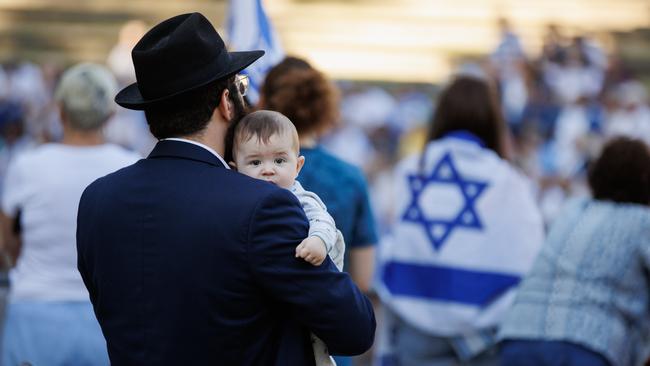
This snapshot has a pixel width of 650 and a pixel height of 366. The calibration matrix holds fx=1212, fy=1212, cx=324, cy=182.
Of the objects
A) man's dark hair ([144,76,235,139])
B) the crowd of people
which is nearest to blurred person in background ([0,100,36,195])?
the crowd of people

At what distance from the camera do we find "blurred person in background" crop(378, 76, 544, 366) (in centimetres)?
515

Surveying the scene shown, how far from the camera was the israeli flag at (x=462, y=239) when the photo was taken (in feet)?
16.9

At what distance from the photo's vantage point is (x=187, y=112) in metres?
2.76

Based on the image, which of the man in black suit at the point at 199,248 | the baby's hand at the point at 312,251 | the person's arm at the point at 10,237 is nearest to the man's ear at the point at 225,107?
the man in black suit at the point at 199,248

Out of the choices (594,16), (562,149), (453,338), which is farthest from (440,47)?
(453,338)

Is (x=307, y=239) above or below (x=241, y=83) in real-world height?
below

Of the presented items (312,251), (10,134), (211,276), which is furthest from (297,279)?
(10,134)

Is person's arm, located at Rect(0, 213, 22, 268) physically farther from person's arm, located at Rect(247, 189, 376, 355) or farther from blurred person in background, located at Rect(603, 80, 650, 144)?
blurred person in background, located at Rect(603, 80, 650, 144)

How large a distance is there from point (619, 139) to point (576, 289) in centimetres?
61

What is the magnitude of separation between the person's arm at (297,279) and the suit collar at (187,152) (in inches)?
8.0

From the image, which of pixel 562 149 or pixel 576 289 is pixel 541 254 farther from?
pixel 562 149

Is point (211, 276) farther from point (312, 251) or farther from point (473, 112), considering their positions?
point (473, 112)

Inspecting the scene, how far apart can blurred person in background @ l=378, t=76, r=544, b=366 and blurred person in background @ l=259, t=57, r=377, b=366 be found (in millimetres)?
843

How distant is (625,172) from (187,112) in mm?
2347
